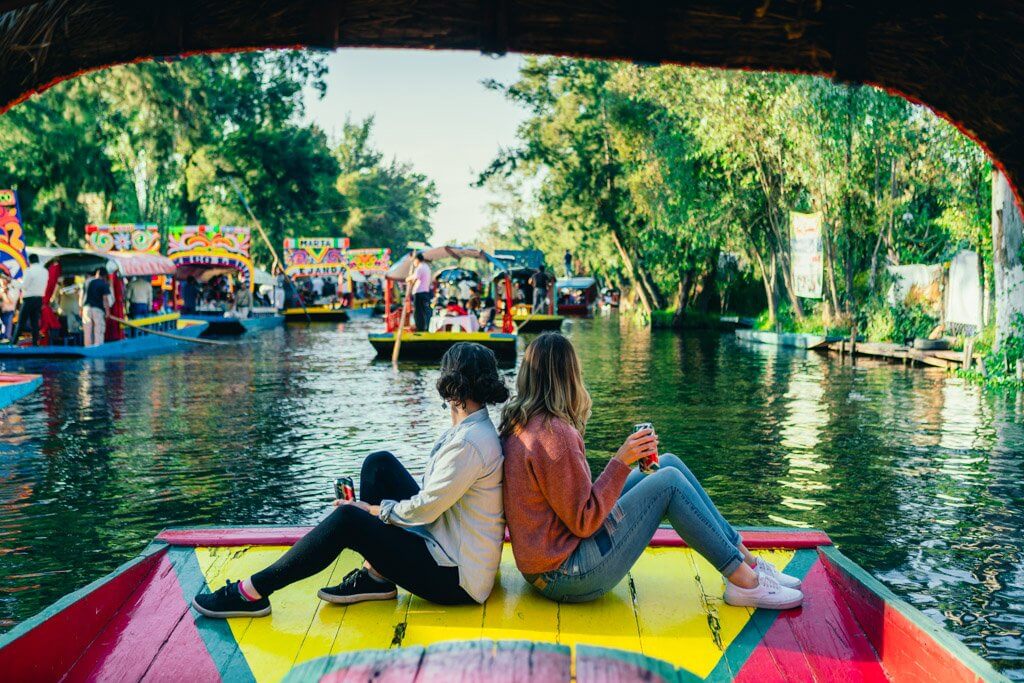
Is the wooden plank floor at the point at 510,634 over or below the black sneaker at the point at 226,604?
below

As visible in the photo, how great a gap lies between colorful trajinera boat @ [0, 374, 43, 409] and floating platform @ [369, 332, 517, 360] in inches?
301

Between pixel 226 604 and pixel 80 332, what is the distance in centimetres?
2230

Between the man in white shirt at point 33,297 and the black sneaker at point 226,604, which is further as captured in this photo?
the man in white shirt at point 33,297

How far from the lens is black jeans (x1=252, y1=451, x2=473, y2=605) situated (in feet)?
14.1

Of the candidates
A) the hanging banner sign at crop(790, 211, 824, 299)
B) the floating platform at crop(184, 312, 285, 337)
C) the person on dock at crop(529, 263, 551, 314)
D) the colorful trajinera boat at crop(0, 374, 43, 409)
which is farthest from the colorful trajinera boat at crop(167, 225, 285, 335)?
the colorful trajinera boat at crop(0, 374, 43, 409)

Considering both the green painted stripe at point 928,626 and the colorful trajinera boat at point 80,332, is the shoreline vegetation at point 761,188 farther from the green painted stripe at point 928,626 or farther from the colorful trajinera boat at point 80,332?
the green painted stripe at point 928,626

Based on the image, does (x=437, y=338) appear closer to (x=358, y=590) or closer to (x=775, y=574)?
(x=358, y=590)

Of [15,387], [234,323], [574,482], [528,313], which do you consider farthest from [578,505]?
[528,313]

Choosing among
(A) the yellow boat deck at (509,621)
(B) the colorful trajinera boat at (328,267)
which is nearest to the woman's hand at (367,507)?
(A) the yellow boat deck at (509,621)

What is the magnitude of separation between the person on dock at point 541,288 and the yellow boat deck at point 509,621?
37.0m

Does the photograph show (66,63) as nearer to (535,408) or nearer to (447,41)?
(447,41)

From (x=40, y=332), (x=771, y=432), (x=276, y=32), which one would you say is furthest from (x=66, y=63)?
(x=40, y=332)

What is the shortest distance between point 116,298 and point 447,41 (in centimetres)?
2347

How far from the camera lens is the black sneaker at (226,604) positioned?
14.2ft
